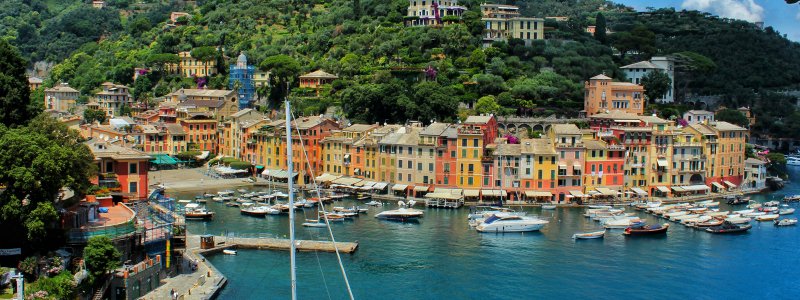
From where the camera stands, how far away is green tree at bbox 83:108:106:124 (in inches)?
3157

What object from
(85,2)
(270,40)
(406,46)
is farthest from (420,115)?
(85,2)

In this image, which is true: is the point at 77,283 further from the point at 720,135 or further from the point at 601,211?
the point at 720,135

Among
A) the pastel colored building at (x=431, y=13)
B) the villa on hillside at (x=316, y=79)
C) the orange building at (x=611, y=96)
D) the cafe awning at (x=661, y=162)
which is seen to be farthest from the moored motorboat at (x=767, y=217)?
the pastel colored building at (x=431, y=13)

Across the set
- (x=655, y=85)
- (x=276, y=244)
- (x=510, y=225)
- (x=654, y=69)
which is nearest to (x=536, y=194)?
(x=510, y=225)

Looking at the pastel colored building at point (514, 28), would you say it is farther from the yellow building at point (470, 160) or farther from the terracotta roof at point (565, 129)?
the yellow building at point (470, 160)

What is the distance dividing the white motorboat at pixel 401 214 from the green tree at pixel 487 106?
715 inches

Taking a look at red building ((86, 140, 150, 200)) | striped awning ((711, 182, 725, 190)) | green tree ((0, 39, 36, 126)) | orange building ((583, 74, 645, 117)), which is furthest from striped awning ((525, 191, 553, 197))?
green tree ((0, 39, 36, 126))

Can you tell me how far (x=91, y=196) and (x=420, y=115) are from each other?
34.1 metres

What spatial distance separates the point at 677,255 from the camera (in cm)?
4134

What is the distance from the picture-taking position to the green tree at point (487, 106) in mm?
65812

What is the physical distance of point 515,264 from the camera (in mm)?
38875

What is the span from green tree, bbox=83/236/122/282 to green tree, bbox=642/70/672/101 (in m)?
54.2

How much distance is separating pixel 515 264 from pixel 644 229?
986cm

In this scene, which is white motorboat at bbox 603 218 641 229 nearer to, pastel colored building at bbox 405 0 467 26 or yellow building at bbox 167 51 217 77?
pastel colored building at bbox 405 0 467 26
